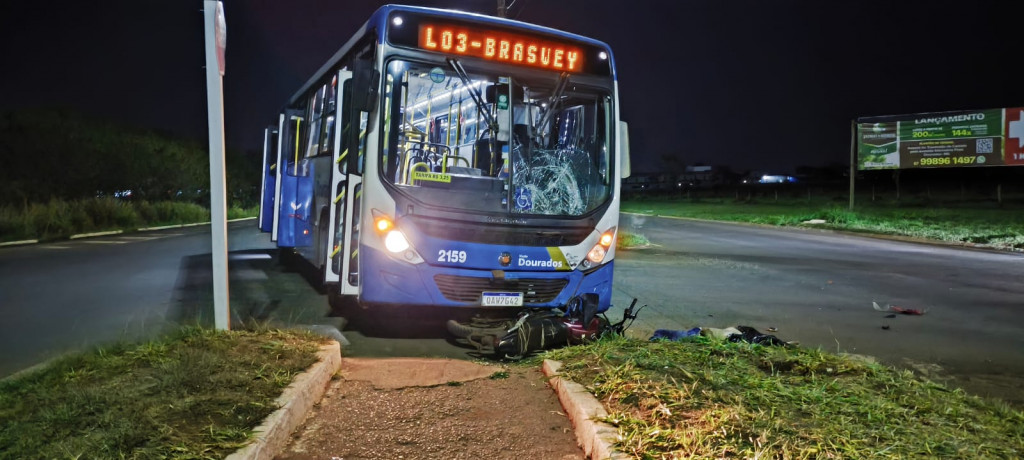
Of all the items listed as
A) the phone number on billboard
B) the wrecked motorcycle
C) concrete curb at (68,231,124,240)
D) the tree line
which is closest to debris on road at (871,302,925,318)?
the wrecked motorcycle

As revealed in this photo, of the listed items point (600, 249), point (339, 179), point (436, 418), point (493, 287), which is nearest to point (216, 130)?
point (339, 179)

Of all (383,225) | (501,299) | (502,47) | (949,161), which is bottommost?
(501,299)

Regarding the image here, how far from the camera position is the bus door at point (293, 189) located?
35.3 feet

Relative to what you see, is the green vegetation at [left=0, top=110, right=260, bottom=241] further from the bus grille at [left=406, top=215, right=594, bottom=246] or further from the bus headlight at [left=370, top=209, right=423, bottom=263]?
the bus grille at [left=406, top=215, right=594, bottom=246]

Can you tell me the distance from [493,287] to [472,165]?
130cm

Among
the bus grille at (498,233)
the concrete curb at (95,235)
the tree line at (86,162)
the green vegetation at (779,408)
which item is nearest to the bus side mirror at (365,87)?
the bus grille at (498,233)

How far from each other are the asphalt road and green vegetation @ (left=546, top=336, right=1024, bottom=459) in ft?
5.86

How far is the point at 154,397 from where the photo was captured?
4422 mm

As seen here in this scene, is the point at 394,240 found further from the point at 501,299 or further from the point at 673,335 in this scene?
the point at 673,335

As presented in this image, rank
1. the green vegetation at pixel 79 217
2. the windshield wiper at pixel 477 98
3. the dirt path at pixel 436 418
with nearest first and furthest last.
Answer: the dirt path at pixel 436 418 → the windshield wiper at pixel 477 98 → the green vegetation at pixel 79 217

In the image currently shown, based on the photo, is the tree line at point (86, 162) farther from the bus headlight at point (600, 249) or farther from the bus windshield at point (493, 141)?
the bus headlight at point (600, 249)

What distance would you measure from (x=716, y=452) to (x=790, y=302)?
25.7 ft

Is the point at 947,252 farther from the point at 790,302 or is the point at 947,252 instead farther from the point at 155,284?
the point at 155,284

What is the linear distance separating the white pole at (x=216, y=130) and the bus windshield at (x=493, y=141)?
1.68 metres
